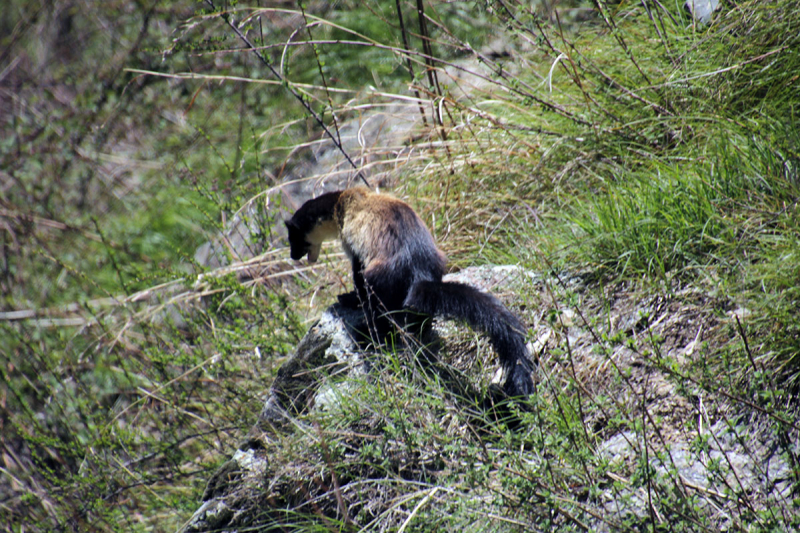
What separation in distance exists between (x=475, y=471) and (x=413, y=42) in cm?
468

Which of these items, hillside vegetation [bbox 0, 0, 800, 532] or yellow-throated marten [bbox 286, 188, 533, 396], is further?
yellow-throated marten [bbox 286, 188, 533, 396]

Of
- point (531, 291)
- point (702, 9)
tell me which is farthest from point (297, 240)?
point (702, 9)

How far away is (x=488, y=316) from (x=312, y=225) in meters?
1.54

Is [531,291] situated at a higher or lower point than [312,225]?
lower

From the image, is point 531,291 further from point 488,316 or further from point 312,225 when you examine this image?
point 312,225

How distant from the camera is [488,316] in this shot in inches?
98.7

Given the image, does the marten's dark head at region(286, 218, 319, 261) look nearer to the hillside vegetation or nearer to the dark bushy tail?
the hillside vegetation

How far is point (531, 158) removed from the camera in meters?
3.75

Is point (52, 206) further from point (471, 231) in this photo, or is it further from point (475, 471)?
point (475, 471)

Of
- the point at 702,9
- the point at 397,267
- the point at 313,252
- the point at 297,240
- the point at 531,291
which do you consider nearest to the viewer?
the point at 531,291

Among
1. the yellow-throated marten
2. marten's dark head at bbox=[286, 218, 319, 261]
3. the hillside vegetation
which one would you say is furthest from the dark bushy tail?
marten's dark head at bbox=[286, 218, 319, 261]

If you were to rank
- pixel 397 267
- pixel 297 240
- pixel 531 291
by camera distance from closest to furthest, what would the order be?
pixel 531 291
pixel 397 267
pixel 297 240

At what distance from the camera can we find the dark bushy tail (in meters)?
2.38

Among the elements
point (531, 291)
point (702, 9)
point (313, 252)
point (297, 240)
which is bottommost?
point (531, 291)
